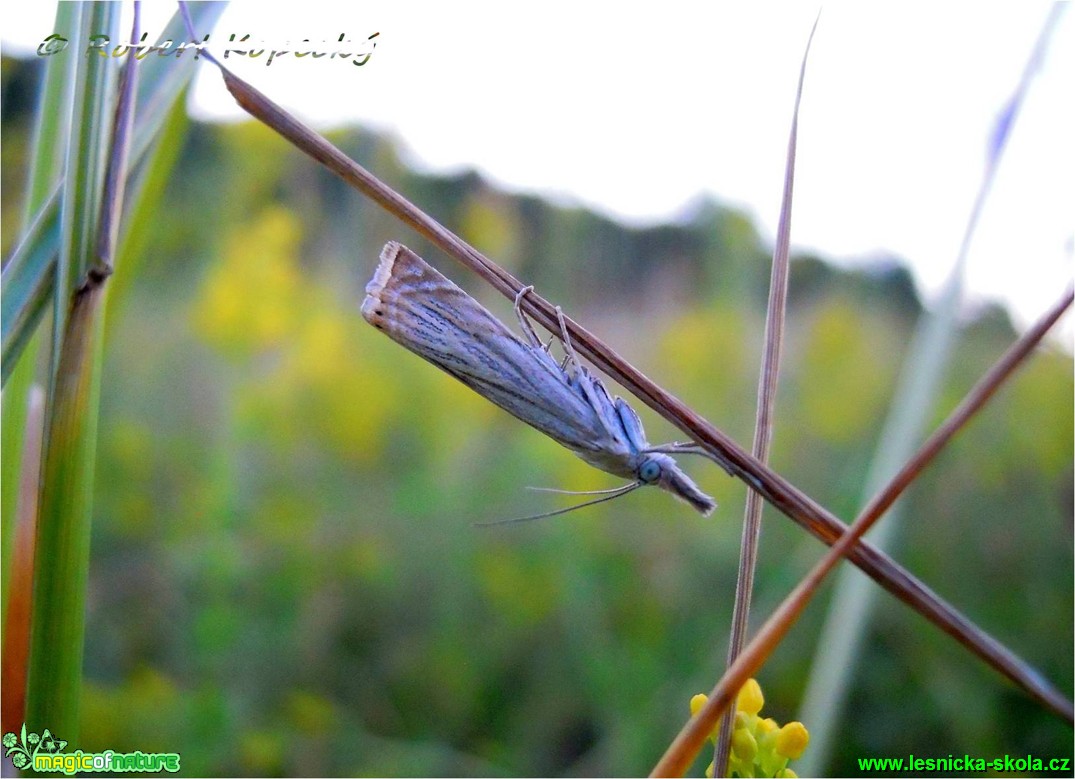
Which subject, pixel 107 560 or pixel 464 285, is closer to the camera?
pixel 107 560

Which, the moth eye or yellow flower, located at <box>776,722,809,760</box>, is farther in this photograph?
the moth eye

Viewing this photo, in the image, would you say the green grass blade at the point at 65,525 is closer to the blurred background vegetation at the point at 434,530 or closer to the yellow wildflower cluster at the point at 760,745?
the yellow wildflower cluster at the point at 760,745

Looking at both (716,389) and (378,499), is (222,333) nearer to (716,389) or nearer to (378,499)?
(378,499)

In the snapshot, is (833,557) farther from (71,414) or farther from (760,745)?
(71,414)

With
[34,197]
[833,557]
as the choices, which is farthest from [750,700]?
[34,197]

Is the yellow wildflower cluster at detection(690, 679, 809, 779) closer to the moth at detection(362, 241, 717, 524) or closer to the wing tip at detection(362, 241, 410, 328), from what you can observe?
the moth at detection(362, 241, 717, 524)

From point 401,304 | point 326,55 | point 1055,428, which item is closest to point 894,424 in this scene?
point 401,304

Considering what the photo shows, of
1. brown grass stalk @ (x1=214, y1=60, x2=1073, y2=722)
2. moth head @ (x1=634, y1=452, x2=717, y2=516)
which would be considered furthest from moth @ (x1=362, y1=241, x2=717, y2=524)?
brown grass stalk @ (x1=214, y1=60, x2=1073, y2=722)
